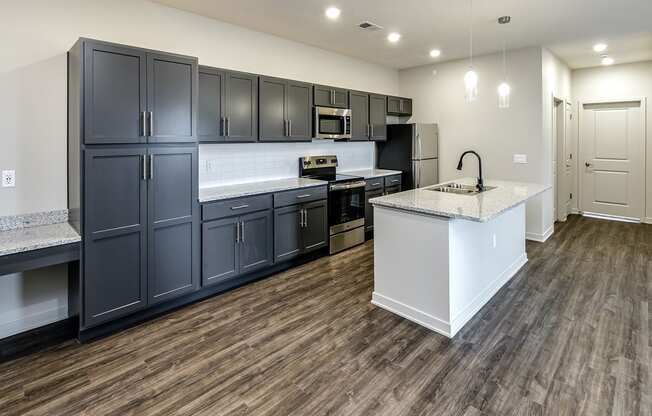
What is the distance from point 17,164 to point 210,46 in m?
2.13

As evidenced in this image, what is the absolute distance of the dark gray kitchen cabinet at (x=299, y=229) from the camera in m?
4.13

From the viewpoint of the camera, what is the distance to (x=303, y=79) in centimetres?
505

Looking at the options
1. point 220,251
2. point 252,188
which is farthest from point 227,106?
point 220,251

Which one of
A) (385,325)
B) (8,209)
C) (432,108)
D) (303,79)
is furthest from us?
(432,108)

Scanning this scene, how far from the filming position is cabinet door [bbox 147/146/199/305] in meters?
3.02

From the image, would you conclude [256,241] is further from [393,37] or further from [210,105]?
[393,37]

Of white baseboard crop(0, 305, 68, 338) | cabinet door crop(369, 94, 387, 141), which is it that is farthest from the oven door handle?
white baseboard crop(0, 305, 68, 338)

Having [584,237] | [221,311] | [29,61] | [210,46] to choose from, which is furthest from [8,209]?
[584,237]

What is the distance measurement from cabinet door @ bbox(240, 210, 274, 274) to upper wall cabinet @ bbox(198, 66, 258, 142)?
868 millimetres

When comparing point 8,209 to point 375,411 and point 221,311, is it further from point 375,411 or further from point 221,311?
point 375,411

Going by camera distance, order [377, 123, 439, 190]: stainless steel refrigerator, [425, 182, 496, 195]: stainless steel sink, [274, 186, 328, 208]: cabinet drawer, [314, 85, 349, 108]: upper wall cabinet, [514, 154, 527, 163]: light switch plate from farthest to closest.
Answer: [377, 123, 439, 190]: stainless steel refrigerator → [514, 154, 527, 163]: light switch plate → [314, 85, 349, 108]: upper wall cabinet → [274, 186, 328, 208]: cabinet drawer → [425, 182, 496, 195]: stainless steel sink

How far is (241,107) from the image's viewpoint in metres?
3.97

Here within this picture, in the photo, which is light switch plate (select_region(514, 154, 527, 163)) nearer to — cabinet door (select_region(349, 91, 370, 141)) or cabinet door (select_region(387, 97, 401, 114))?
cabinet door (select_region(387, 97, 401, 114))

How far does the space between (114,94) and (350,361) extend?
255 cm
